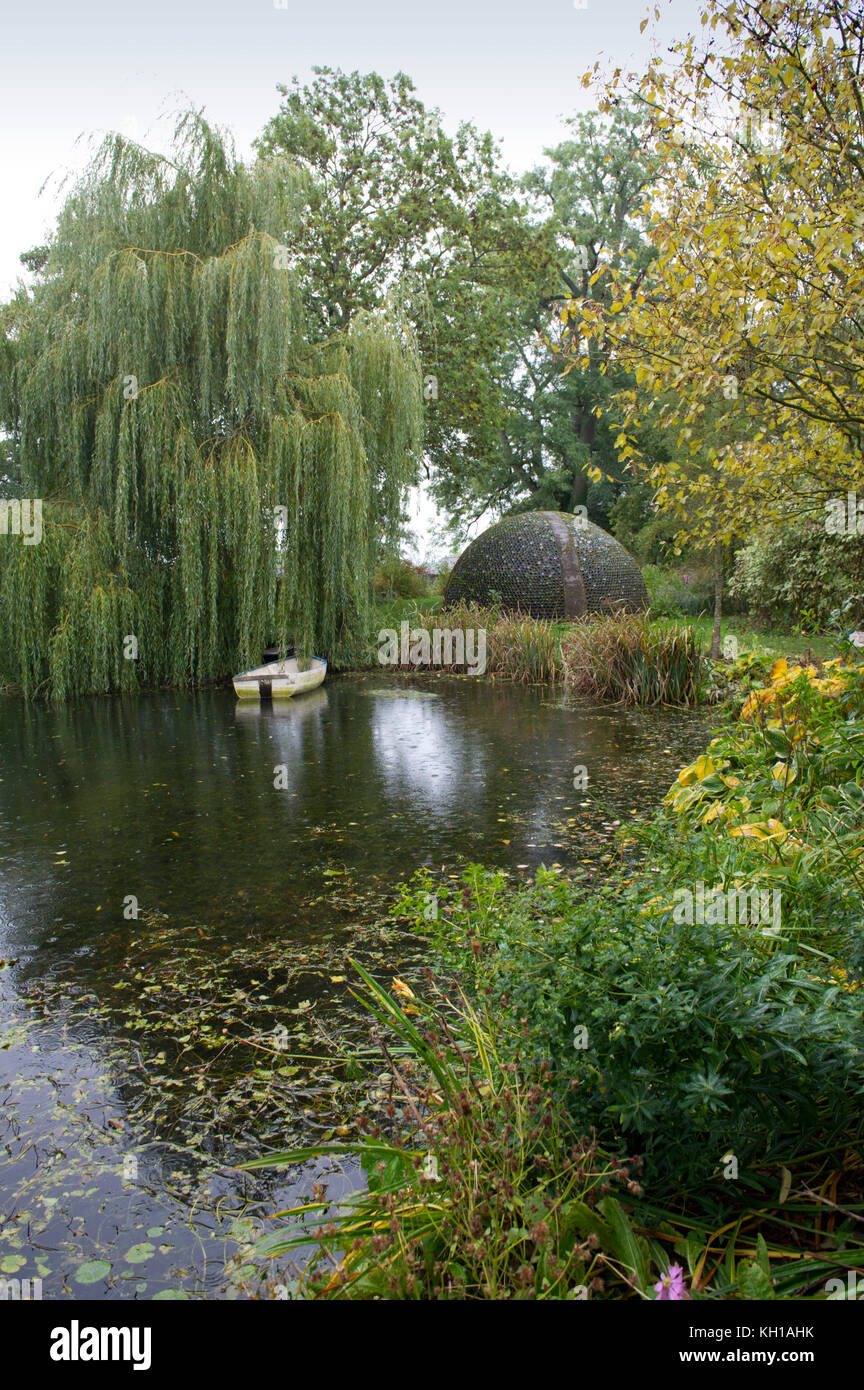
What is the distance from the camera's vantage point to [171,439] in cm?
1330

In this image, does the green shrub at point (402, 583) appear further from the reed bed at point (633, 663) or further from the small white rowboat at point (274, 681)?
the reed bed at point (633, 663)

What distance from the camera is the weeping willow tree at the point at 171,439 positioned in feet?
43.1

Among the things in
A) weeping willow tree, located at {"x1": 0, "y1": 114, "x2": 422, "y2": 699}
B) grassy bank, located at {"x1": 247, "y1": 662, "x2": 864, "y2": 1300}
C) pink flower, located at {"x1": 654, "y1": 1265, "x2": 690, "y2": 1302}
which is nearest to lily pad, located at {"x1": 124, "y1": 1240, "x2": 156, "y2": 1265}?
grassy bank, located at {"x1": 247, "y1": 662, "x2": 864, "y2": 1300}

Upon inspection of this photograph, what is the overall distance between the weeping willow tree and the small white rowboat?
1.73ft

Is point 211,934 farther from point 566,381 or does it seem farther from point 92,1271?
point 566,381

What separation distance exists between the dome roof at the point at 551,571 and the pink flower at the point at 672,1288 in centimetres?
1763

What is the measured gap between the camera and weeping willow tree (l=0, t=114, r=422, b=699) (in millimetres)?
13141

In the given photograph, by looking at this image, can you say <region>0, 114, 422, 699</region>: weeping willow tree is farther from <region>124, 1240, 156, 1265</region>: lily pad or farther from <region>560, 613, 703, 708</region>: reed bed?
<region>124, 1240, 156, 1265</region>: lily pad

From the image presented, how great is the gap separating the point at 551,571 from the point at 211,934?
1591 centimetres

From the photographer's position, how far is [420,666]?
55.6 ft

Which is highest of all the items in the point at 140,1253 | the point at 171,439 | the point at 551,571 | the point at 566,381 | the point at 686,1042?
the point at 566,381

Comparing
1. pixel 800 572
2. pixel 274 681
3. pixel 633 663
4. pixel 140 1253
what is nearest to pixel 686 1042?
pixel 140 1253

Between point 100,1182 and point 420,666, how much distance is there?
14.5 metres

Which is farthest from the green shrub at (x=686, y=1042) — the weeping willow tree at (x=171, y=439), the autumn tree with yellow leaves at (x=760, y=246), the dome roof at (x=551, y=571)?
the dome roof at (x=551, y=571)
